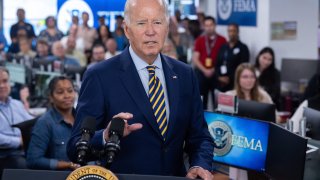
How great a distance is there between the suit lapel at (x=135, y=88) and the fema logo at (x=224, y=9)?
26.8 feet

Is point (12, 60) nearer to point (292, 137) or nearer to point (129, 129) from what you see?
point (292, 137)

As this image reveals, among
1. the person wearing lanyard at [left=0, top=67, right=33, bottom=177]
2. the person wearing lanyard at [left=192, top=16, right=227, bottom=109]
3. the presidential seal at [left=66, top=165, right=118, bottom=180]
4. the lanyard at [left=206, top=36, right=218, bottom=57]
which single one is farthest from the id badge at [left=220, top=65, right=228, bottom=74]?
the presidential seal at [left=66, top=165, right=118, bottom=180]

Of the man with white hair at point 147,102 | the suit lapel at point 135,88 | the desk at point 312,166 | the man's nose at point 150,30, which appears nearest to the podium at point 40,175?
the man with white hair at point 147,102

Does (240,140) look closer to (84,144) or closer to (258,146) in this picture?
(258,146)

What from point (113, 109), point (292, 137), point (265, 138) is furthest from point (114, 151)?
point (265, 138)

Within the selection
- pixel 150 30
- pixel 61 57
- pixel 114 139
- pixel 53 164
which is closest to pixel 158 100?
pixel 150 30

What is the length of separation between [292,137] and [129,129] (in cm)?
132

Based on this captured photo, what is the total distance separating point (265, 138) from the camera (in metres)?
3.51

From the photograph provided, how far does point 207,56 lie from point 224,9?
3.08 ft

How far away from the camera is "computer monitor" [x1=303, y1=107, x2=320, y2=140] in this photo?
3.92 m

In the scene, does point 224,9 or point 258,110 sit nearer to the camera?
point 258,110

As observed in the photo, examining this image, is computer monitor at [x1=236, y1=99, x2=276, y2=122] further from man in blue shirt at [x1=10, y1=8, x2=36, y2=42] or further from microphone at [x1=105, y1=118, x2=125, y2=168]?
man in blue shirt at [x1=10, y1=8, x2=36, y2=42]

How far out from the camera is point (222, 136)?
389 cm

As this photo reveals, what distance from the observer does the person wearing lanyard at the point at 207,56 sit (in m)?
10.2
